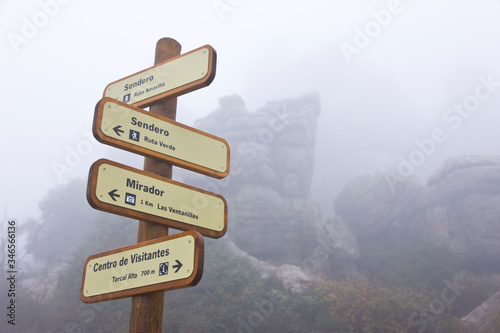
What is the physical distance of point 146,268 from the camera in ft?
9.59

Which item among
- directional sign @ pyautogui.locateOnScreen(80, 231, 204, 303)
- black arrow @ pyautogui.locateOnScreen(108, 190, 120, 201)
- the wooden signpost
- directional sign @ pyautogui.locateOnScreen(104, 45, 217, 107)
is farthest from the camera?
directional sign @ pyautogui.locateOnScreen(104, 45, 217, 107)

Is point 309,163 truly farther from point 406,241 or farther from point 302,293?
point 302,293

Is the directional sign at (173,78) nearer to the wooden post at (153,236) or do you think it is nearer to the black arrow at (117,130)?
the wooden post at (153,236)

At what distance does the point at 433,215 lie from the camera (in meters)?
35.2

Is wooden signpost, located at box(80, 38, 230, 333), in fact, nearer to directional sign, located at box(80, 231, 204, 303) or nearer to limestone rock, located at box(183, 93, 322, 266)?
directional sign, located at box(80, 231, 204, 303)

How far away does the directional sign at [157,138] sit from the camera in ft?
10.5

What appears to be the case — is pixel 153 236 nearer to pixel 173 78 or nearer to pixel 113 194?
pixel 113 194

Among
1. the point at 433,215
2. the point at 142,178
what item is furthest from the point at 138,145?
the point at 433,215

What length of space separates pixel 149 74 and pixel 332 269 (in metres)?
29.9

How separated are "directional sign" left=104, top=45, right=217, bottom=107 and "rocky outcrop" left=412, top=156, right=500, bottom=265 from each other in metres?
32.5

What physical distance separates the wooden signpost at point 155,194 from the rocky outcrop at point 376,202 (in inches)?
1445

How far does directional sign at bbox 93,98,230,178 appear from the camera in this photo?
321 cm

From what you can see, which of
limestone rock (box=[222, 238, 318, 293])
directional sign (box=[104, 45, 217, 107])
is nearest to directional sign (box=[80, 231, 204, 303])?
directional sign (box=[104, 45, 217, 107])

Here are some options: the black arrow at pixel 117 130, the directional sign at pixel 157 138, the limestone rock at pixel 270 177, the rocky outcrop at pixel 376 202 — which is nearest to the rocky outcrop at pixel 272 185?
the limestone rock at pixel 270 177
